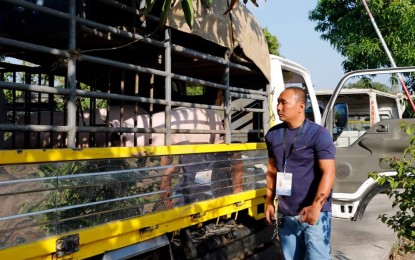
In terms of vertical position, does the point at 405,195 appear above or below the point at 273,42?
below

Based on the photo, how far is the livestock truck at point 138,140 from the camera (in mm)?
2158

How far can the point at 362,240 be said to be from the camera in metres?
6.12

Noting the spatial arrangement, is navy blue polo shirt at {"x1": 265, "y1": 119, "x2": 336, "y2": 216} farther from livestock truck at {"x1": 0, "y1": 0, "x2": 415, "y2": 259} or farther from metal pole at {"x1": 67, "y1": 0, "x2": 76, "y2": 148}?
metal pole at {"x1": 67, "y1": 0, "x2": 76, "y2": 148}

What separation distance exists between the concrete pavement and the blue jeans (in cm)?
218

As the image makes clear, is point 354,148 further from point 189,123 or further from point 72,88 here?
point 72,88

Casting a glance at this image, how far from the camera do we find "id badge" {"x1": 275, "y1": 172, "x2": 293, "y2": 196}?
304 cm

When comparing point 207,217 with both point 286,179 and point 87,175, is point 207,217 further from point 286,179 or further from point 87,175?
point 87,175

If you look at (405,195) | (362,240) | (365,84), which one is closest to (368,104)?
A: (365,84)

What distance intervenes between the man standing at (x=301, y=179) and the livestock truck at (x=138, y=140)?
55 cm

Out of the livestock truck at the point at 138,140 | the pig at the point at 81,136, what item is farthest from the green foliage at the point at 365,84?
the pig at the point at 81,136

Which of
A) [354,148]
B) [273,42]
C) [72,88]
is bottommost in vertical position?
[354,148]

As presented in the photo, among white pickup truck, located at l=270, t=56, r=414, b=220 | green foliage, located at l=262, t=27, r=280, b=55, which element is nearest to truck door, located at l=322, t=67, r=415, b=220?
white pickup truck, located at l=270, t=56, r=414, b=220

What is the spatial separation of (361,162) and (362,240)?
1710 mm

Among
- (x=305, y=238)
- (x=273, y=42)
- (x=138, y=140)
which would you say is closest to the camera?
(x=305, y=238)
